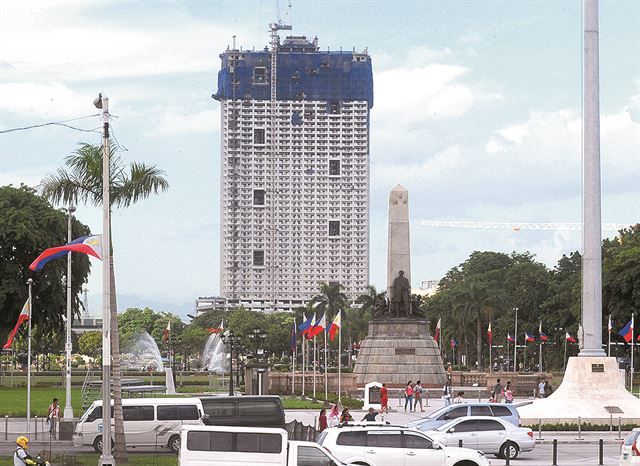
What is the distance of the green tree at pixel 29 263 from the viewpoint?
86.6m

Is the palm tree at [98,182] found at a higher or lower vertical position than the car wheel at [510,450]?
higher

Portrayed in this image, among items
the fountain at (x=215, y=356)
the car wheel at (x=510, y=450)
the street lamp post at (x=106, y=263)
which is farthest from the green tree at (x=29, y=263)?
the street lamp post at (x=106, y=263)

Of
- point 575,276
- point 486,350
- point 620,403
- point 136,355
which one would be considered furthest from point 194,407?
point 486,350

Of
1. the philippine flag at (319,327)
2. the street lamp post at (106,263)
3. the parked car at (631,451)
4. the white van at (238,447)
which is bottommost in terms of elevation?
the parked car at (631,451)

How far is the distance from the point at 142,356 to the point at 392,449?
126605 millimetres

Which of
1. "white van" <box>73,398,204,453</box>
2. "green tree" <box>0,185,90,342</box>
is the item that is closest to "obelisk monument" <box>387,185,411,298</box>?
"green tree" <box>0,185,90,342</box>

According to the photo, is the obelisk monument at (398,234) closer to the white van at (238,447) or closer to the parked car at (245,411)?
the parked car at (245,411)

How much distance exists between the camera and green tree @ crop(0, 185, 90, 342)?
8662 cm

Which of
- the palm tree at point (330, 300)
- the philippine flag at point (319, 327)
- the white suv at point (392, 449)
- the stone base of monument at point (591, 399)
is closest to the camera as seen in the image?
the white suv at point (392, 449)

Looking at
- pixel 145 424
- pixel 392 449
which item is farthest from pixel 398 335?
pixel 392 449

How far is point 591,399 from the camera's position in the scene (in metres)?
49.0

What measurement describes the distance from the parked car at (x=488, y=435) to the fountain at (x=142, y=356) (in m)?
92.1

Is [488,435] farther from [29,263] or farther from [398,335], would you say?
[29,263]

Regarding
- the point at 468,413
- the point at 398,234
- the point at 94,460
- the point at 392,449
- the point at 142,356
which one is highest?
the point at 398,234
